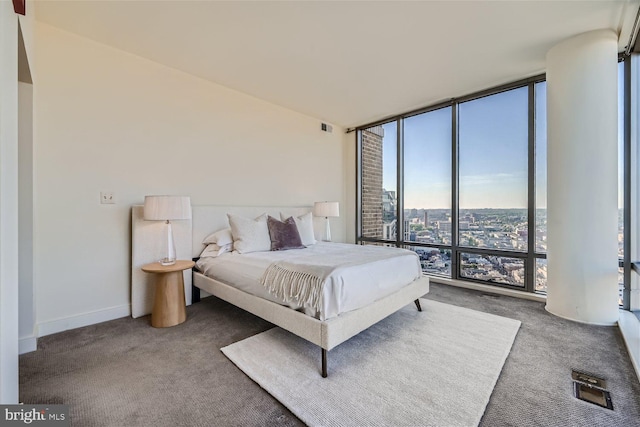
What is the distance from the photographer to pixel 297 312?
1.92m

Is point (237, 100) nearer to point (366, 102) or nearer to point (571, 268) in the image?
point (366, 102)

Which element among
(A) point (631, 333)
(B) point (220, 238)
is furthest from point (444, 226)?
(B) point (220, 238)

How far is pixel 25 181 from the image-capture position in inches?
84.1

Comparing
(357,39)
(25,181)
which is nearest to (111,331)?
(25,181)

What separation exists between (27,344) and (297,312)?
2120 millimetres

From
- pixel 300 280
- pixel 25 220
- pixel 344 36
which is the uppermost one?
pixel 344 36

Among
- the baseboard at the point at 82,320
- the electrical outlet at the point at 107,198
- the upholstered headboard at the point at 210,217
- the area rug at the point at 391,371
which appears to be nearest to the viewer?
the area rug at the point at 391,371

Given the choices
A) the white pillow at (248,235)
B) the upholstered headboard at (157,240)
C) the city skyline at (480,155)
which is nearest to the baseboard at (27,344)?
the upholstered headboard at (157,240)

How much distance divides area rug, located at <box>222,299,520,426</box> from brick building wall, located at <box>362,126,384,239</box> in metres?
2.62

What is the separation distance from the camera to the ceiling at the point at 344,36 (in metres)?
2.16

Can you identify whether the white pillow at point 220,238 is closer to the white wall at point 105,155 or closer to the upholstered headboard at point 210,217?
the upholstered headboard at point 210,217

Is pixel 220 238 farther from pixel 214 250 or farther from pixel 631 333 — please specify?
pixel 631 333

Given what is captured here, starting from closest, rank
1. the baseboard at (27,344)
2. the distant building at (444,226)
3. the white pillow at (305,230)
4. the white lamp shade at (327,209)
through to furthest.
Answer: the baseboard at (27,344), the white pillow at (305,230), the distant building at (444,226), the white lamp shade at (327,209)

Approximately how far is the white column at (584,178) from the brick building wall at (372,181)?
258cm
